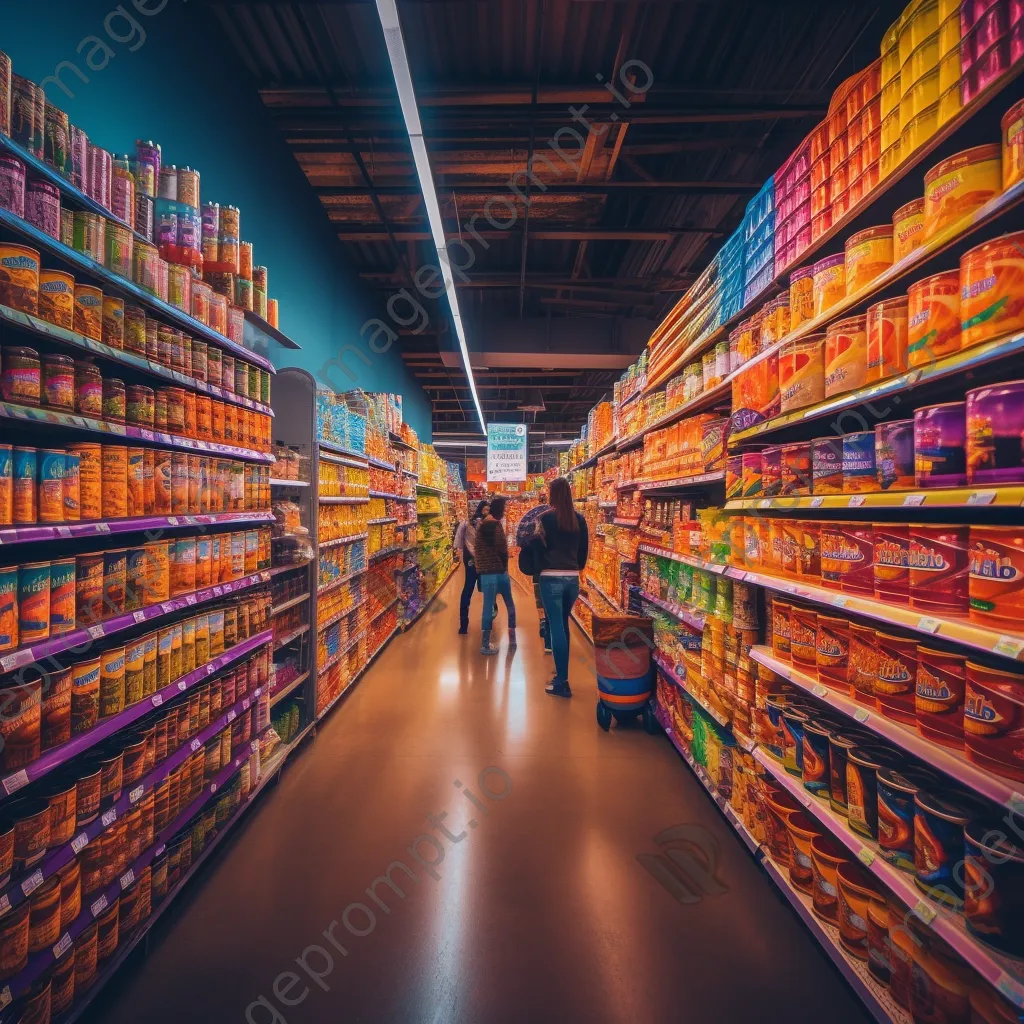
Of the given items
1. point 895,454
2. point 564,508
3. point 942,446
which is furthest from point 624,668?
point 942,446

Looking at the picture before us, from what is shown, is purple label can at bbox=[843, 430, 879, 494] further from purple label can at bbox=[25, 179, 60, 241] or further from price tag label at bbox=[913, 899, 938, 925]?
purple label can at bbox=[25, 179, 60, 241]

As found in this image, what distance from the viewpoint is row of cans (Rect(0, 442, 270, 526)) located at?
4.53ft

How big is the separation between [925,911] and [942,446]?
1145 mm

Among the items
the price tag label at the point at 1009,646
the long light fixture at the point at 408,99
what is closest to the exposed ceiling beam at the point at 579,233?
the long light fixture at the point at 408,99

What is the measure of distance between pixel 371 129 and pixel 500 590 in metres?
4.63

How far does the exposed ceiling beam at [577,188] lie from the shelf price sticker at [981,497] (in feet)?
15.5

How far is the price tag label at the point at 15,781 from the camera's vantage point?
128 centimetres

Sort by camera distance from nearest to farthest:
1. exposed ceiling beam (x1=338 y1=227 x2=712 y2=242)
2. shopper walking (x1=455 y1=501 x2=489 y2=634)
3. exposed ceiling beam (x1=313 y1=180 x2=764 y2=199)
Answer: exposed ceiling beam (x1=313 y1=180 x2=764 y2=199) → exposed ceiling beam (x1=338 y1=227 x2=712 y2=242) → shopper walking (x1=455 y1=501 x2=489 y2=634)

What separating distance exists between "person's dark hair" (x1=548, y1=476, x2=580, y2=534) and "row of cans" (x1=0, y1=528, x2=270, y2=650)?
262cm

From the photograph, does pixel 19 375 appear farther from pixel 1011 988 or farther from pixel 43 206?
pixel 1011 988

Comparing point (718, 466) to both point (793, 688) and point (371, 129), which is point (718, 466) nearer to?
point (793, 688)

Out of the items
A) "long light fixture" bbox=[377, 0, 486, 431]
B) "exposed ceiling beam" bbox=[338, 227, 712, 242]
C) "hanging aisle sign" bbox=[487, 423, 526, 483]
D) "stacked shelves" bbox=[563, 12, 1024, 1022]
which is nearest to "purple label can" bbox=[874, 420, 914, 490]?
"stacked shelves" bbox=[563, 12, 1024, 1022]

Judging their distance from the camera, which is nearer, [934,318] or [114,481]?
[934,318]

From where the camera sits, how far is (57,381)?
4.89 ft
